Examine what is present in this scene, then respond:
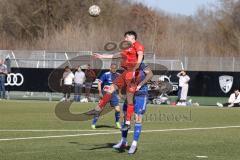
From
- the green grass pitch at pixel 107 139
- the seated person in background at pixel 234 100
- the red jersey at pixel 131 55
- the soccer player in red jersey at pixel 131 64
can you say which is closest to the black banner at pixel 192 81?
the seated person in background at pixel 234 100

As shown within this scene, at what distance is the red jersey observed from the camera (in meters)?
12.8

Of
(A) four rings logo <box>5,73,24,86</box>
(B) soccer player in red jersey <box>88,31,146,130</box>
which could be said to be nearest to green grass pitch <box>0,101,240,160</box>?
(B) soccer player in red jersey <box>88,31,146,130</box>

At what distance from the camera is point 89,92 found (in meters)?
35.6

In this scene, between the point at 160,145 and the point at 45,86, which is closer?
the point at 160,145

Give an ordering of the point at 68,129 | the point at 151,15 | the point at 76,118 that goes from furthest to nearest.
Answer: the point at 151,15
the point at 76,118
the point at 68,129

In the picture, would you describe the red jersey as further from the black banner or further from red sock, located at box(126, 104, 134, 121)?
the black banner

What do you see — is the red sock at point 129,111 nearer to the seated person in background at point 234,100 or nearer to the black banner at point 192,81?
the seated person in background at point 234,100

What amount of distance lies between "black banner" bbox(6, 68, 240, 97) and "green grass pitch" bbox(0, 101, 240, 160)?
12282 mm

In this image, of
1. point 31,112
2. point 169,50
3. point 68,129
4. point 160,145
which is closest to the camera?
point 160,145

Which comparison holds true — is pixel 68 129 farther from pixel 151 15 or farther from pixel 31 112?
pixel 151 15

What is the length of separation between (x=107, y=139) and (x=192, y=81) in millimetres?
21371

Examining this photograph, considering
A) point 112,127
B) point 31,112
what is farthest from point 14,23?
point 112,127

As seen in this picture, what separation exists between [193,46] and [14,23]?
20.1 m

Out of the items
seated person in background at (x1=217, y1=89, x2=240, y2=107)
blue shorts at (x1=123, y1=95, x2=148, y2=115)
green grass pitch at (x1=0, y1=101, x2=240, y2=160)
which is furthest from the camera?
seated person in background at (x1=217, y1=89, x2=240, y2=107)
